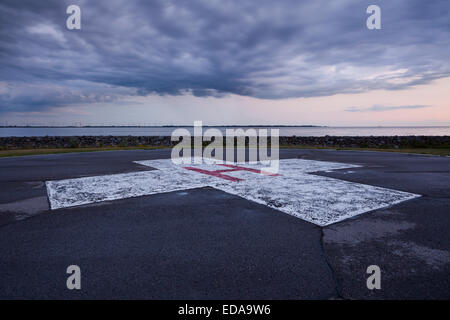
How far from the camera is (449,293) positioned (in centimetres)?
262

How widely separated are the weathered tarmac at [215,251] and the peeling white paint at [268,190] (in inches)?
15.7

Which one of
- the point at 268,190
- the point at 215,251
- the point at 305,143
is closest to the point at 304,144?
the point at 305,143

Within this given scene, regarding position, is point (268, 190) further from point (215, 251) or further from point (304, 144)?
point (304, 144)

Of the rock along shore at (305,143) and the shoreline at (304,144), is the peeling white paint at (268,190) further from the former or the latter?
the rock along shore at (305,143)

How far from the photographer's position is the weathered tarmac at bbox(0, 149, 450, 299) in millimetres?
2689

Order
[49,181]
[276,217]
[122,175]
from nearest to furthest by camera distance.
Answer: [276,217]
[49,181]
[122,175]

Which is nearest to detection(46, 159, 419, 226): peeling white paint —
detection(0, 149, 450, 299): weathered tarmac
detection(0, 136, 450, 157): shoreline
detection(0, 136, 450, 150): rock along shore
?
detection(0, 149, 450, 299): weathered tarmac

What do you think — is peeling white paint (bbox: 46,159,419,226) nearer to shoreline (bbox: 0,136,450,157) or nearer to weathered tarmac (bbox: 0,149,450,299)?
weathered tarmac (bbox: 0,149,450,299)

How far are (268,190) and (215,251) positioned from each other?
12.3 ft

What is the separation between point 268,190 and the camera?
277 inches

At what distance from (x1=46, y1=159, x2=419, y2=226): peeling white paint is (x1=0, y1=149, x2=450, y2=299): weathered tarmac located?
0.40 m
